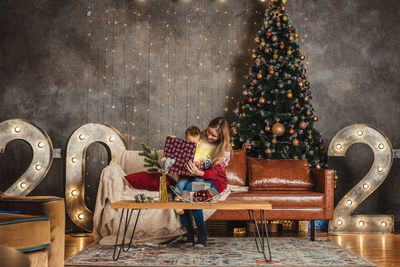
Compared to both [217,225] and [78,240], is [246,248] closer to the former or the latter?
[217,225]

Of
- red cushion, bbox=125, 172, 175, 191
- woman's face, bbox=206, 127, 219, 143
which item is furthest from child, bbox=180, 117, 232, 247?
red cushion, bbox=125, 172, 175, 191

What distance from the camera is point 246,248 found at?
12.8ft

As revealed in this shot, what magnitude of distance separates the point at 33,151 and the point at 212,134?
2330mm

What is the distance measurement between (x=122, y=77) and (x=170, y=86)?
2.40ft

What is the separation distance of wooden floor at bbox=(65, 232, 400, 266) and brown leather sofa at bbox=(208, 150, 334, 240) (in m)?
0.40

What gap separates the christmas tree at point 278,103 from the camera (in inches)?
221

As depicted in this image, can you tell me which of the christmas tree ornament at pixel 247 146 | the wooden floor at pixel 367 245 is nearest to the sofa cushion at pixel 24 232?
the wooden floor at pixel 367 245

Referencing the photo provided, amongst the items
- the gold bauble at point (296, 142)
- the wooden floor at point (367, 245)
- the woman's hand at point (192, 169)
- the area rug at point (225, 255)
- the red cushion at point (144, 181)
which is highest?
the gold bauble at point (296, 142)

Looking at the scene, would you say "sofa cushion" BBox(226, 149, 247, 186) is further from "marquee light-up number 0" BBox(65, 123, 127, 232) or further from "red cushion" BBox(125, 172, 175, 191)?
Answer: "marquee light-up number 0" BBox(65, 123, 127, 232)

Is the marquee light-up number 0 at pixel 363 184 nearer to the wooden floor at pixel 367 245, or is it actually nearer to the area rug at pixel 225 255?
the wooden floor at pixel 367 245

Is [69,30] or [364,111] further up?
[69,30]

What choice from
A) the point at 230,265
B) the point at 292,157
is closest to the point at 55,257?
the point at 230,265

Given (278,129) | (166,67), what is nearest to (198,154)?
(278,129)

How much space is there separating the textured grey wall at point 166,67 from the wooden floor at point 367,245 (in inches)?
56.8
